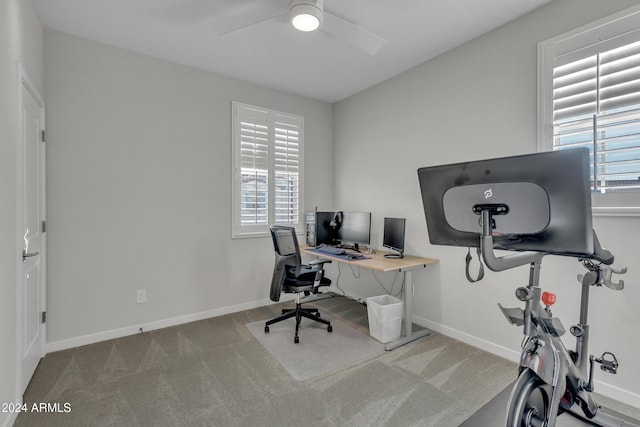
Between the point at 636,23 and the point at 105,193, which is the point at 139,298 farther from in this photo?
the point at 636,23

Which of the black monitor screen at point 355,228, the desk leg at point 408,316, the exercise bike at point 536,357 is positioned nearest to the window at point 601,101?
the exercise bike at point 536,357

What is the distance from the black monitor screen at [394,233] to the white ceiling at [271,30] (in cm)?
175

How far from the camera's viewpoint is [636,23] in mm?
1938

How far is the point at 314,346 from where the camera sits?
→ 9.23ft

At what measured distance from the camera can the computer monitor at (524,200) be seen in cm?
98

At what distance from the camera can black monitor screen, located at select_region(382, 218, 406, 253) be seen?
3.20 meters

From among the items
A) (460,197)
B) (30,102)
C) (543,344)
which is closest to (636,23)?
(460,197)

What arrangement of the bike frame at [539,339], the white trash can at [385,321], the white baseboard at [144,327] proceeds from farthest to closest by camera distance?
the white trash can at [385,321]
the white baseboard at [144,327]
the bike frame at [539,339]

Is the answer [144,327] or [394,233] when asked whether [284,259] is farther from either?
[144,327]

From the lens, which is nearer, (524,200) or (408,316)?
(524,200)

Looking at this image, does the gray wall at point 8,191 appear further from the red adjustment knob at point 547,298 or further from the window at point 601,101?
the window at point 601,101

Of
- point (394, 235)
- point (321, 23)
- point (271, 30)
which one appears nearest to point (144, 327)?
point (394, 235)

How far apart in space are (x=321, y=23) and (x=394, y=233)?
2.15 meters

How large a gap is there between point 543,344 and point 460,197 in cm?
75
